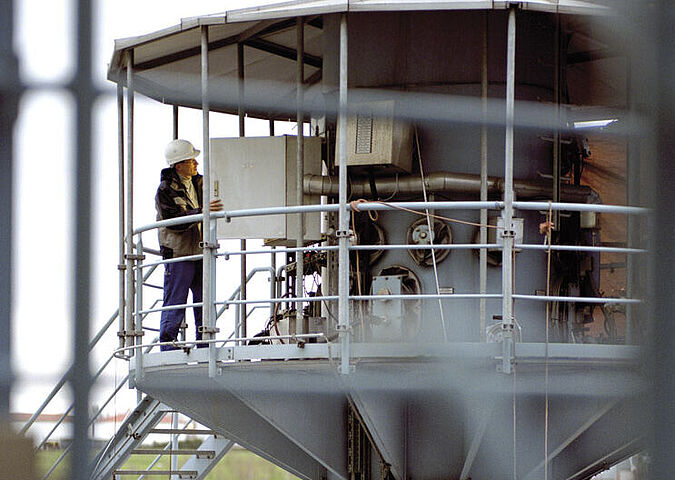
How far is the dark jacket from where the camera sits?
9.23 meters

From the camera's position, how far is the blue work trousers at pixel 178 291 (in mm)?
9125

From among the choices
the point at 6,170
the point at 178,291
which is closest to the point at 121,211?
the point at 178,291

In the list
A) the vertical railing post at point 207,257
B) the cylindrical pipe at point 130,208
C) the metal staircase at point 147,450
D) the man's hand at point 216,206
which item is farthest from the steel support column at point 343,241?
the metal staircase at point 147,450

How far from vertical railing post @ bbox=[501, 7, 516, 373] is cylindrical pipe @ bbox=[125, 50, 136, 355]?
2.63 meters

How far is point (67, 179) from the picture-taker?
92.4 inches

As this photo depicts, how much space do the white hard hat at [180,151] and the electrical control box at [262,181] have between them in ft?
0.51

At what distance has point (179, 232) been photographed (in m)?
9.29

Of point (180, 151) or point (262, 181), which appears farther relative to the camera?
point (180, 151)

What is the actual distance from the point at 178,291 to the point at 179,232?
42cm

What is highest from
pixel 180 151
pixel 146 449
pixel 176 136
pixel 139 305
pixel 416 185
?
pixel 176 136

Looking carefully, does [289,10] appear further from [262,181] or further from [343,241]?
[343,241]

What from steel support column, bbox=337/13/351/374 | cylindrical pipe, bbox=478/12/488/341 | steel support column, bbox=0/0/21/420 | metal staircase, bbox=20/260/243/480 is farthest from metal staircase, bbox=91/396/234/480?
steel support column, bbox=0/0/21/420

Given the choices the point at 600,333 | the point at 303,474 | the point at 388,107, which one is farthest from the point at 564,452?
the point at 388,107

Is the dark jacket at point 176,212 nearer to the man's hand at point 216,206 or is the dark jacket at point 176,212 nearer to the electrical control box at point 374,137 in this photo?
the man's hand at point 216,206
